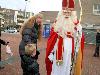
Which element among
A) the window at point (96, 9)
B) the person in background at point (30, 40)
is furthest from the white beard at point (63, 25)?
the window at point (96, 9)

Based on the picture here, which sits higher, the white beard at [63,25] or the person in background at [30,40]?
the white beard at [63,25]

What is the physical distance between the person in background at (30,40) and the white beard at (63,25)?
0.95 meters

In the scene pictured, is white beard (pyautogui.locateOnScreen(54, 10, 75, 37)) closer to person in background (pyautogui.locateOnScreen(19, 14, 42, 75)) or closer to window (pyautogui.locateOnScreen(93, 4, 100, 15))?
person in background (pyautogui.locateOnScreen(19, 14, 42, 75))

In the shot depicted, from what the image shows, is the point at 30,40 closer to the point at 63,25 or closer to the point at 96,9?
the point at 63,25

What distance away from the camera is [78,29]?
6840mm

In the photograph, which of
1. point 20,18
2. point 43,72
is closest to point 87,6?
point 43,72

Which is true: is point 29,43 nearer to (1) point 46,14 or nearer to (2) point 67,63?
(2) point 67,63

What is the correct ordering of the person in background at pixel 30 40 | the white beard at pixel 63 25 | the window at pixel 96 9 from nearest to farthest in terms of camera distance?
the white beard at pixel 63 25, the person in background at pixel 30 40, the window at pixel 96 9

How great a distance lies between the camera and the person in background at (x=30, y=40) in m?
7.65

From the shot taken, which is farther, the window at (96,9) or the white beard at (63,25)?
the window at (96,9)

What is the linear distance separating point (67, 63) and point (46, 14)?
64846mm

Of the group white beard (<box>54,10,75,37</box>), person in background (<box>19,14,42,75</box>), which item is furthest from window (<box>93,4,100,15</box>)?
white beard (<box>54,10,75,37</box>)

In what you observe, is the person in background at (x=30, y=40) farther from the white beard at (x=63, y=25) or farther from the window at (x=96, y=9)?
the window at (x=96, y=9)

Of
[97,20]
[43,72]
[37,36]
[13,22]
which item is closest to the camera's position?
[37,36]
